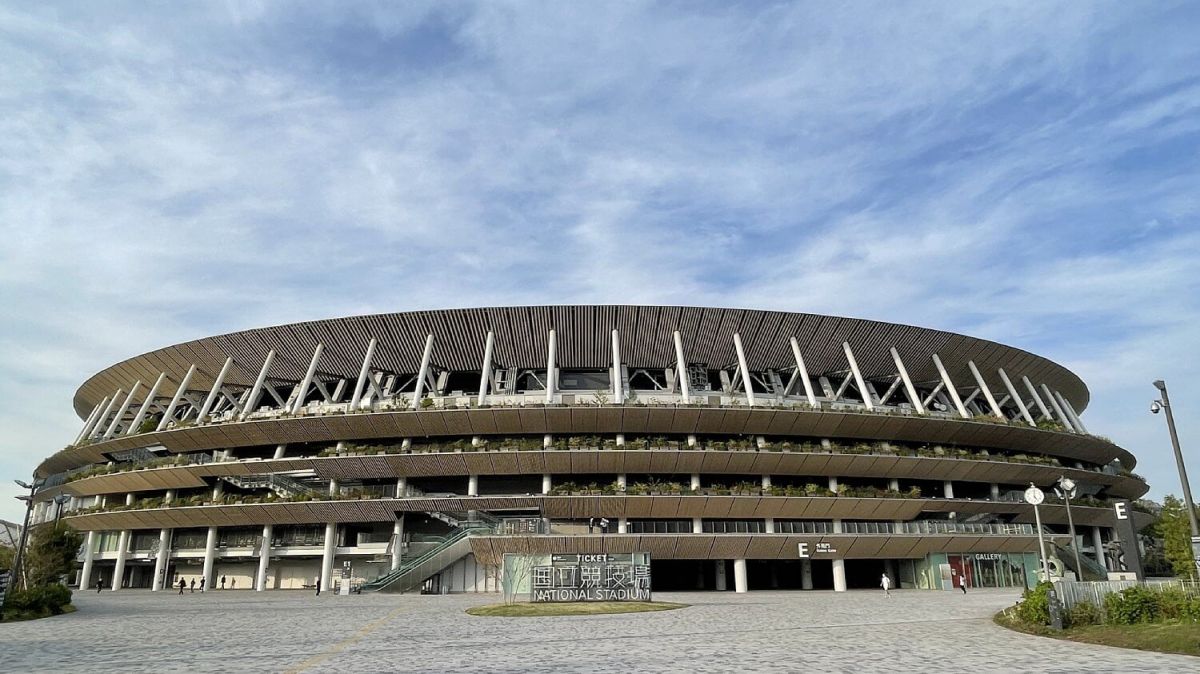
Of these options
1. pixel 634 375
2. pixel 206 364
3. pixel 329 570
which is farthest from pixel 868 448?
pixel 206 364

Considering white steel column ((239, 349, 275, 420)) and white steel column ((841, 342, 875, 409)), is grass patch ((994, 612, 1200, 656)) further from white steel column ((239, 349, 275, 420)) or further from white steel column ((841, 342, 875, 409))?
white steel column ((239, 349, 275, 420))

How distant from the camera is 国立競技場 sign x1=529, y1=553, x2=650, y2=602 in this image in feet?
96.5

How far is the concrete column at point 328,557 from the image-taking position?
153ft

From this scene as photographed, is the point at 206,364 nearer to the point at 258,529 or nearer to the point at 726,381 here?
the point at 258,529

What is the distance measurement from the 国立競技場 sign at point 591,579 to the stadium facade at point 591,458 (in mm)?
10783

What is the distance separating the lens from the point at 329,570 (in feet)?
154

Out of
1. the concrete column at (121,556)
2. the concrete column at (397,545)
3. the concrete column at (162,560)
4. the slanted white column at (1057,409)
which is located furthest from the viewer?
the slanted white column at (1057,409)

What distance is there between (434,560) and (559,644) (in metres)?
27.7

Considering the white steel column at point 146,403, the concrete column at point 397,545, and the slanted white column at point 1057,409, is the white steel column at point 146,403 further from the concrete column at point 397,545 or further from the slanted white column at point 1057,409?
the slanted white column at point 1057,409

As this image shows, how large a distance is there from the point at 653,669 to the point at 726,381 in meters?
42.0

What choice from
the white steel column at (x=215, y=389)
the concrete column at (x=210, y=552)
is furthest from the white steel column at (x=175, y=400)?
the concrete column at (x=210, y=552)

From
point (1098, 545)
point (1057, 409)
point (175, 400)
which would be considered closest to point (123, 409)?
point (175, 400)

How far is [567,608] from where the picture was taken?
26.6 meters

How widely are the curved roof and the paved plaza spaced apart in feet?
82.4
